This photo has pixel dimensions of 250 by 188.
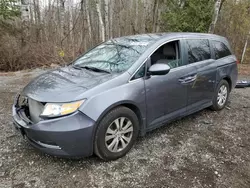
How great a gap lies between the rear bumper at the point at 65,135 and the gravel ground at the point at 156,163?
293 millimetres

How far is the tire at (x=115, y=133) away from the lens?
2546 mm

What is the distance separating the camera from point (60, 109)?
2.39m

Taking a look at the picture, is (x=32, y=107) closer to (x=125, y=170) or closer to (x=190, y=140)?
(x=125, y=170)

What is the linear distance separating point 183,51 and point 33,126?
2.43m

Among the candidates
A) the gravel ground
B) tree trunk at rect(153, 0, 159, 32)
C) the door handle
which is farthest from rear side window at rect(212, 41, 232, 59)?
tree trunk at rect(153, 0, 159, 32)

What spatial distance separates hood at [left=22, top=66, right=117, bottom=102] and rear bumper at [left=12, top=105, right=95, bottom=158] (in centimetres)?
24

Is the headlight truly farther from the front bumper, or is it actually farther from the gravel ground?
the gravel ground

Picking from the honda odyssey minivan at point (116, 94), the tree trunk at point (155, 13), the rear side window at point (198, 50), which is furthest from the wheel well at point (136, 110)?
the tree trunk at point (155, 13)

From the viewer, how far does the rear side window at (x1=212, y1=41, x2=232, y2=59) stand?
4171 millimetres

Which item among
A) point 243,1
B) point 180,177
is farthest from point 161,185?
point 243,1

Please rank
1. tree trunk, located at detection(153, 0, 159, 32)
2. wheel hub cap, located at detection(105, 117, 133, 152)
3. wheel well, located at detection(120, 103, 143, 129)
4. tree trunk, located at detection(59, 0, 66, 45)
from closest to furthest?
wheel hub cap, located at detection(105, 117, 133, 152) < wheel well, located at detection(120, 103, 143, 129) < tree trunk, located at detection(59, 0, 66, 45) < tree trunk, located at detection(153, 0, 159, 32)

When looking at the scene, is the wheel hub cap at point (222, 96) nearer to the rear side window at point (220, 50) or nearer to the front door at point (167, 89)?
the rear side window at point (220, 50)

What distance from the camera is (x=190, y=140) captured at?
3305 millimetres

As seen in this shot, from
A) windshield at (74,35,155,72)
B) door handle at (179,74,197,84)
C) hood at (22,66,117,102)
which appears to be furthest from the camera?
door handle at (179,74,197,84)
